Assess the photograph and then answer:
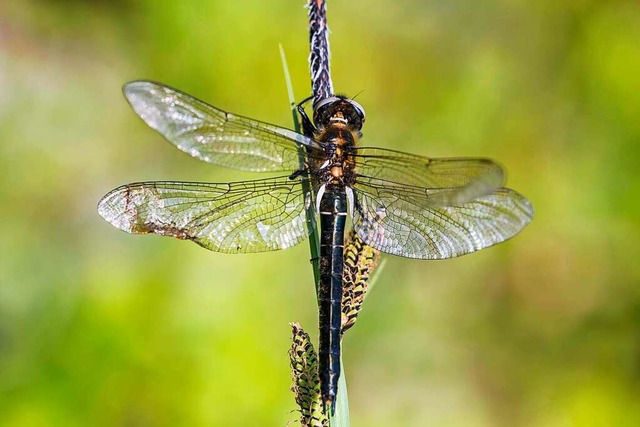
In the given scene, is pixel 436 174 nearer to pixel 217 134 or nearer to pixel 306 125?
pixel 306 125

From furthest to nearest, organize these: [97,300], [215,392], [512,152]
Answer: [512,152], [97,300], [215,392]

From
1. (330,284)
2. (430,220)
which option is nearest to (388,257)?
(430,220)

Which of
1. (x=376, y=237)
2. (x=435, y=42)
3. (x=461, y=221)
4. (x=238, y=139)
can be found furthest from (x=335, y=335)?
(x=435, y=42)

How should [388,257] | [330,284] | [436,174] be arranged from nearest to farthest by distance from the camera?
[330,284] → [436,174] → [388,257]

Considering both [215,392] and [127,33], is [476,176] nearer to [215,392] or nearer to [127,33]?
[215,392]

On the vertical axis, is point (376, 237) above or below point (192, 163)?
below
